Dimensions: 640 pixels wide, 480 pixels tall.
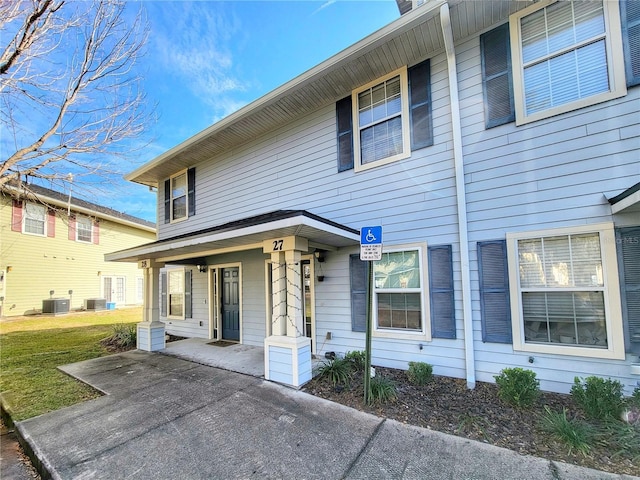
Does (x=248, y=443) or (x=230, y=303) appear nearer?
(x=248, y=443)

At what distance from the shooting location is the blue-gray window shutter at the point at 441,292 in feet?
14.2

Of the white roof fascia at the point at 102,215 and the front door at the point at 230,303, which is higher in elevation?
the white roof fascia at the point at 102,215

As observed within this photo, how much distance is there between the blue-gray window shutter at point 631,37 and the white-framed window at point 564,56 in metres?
0.05

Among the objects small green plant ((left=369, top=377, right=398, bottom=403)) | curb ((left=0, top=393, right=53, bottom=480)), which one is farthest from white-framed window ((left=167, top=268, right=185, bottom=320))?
small green plant ((left=369, top=377, right=398, bottom=403))

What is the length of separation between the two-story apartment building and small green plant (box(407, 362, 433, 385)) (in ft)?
0.94

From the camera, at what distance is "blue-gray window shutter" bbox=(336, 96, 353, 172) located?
18.0 ft

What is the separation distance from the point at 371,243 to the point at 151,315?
20.9ft

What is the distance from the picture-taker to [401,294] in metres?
4.84

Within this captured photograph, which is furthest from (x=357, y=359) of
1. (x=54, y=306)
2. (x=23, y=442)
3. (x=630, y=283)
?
(x=54, y=306)

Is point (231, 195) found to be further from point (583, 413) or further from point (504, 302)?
point (583, 413)

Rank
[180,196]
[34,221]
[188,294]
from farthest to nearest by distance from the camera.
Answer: [34,221] < [180,196] < [188,294]

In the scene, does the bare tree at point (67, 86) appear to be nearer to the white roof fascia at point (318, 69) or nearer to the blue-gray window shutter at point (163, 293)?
the white roof fascia at point (318, 69)

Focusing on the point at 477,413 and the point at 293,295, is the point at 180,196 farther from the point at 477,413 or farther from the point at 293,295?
the point at 477,413

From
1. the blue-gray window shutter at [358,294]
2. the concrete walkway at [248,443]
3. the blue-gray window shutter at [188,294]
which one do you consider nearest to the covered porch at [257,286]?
the blue-gray window shutter at [188,294]
